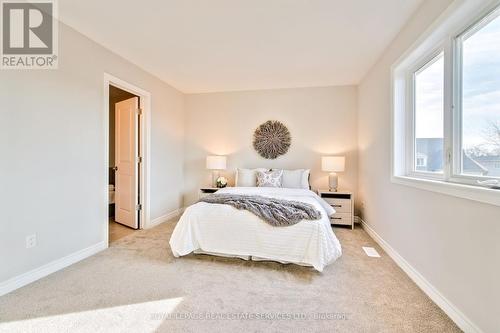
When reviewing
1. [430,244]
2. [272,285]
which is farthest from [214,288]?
[430,244]

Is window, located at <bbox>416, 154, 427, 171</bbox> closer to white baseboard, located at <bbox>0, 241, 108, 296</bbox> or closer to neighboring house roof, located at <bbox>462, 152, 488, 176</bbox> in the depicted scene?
neighboring house roof, located at <bbox>462, 152, 488, 176</bbox>

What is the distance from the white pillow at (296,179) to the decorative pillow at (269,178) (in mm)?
111

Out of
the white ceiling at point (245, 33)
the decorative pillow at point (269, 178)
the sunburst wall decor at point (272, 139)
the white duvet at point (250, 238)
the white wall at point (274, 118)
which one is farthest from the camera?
the sunburst wall decor at point (272, 139)

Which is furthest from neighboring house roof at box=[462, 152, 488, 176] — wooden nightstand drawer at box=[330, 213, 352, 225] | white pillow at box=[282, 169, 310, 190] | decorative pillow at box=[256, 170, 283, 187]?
decorative pillow at box=[256, 170, 283, 187]

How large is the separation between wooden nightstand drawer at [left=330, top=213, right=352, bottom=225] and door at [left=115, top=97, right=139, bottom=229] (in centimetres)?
311

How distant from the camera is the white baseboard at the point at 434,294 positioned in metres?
1.35

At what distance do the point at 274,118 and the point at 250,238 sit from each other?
2588 mm

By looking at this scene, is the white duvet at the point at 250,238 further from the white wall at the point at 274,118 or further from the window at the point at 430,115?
the white wall at the point at 274,118

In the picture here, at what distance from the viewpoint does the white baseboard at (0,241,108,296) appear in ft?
5.77

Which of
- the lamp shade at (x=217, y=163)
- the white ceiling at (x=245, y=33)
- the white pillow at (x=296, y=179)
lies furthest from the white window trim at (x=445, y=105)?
the lamp shade at (x=217, y=163)

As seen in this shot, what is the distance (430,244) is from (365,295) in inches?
26.0

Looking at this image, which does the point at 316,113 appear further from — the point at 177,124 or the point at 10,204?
the point at 10,204

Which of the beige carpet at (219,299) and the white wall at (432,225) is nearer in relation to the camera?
the white wall at (432,225)

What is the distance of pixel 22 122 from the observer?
1862 mm
